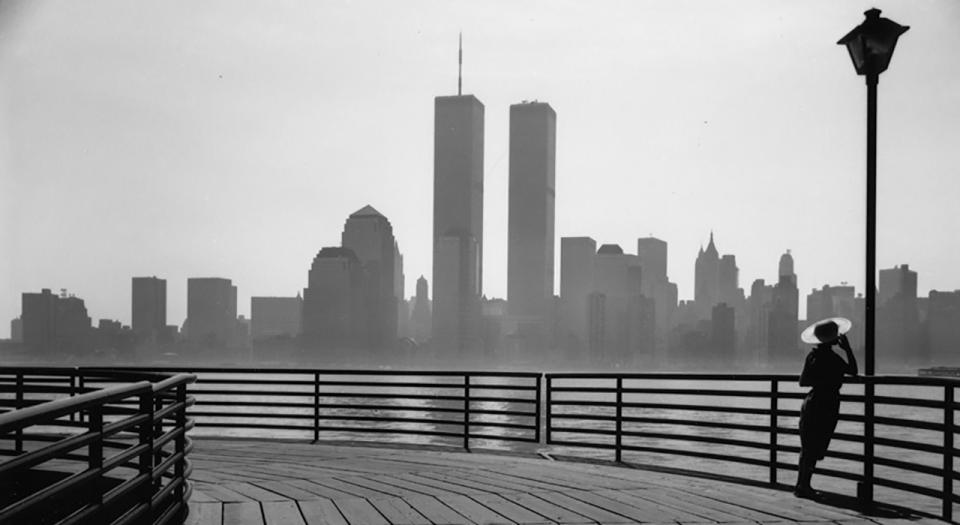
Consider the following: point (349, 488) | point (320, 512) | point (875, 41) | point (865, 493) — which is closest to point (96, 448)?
point (320, 512)

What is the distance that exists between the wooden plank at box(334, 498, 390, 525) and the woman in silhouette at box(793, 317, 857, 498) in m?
4.18

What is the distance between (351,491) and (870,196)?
594 cm

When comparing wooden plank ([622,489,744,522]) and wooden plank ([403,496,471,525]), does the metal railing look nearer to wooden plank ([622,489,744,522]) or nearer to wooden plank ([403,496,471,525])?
wooden plank ([403,496,471,525])

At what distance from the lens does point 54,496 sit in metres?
3.87

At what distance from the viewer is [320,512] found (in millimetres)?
7020

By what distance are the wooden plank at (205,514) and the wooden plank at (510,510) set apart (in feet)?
7.26

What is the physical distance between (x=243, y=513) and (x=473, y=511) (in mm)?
1873

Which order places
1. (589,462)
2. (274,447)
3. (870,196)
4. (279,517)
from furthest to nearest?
(274,447) → (589,462) → (870,196) → (279,517)

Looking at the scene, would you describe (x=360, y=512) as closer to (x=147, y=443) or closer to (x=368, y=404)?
(x=147, y=443)

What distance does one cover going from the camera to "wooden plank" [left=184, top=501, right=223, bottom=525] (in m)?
6.58

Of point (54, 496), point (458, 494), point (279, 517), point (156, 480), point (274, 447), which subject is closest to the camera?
point (54, 496)

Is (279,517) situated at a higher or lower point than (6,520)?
lower

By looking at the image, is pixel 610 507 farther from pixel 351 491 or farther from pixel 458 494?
pixel 351 491

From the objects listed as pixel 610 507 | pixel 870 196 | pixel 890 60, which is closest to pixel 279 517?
pixel 610 507
